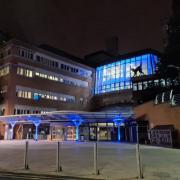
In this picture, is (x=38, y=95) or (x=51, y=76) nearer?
Result: (x=38, y=95)

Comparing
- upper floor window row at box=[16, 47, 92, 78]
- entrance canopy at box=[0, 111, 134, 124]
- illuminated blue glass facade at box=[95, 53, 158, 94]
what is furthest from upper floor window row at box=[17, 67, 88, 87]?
entrance canopy at box=[0, 111, 134, 124]

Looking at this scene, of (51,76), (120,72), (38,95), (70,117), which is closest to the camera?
(70,117)

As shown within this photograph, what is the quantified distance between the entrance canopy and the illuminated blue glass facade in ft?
65.4

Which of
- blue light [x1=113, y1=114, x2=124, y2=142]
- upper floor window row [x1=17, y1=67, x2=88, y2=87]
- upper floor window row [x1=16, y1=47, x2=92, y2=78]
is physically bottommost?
blue light [x1=113, y1=114, x2=124, y2=142]

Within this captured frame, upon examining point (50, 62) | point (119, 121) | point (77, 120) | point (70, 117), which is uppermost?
point (50, 62)

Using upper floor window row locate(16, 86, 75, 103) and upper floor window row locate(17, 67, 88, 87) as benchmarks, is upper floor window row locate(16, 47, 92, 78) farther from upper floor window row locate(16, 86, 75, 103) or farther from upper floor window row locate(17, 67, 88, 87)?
upper floor window row locate(16, 86, 75, 103)

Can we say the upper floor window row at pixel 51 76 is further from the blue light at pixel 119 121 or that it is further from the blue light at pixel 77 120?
the blue light at pixel 119 121

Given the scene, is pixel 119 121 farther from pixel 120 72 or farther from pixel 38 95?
pixel 120 72

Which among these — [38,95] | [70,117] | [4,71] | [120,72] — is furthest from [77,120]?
[120,72]

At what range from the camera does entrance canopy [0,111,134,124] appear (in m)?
40.3

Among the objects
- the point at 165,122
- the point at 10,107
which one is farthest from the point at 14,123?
the point at 165,122

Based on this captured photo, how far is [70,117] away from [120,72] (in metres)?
26.9

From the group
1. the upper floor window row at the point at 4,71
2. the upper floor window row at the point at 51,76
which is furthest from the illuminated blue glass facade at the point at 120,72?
the upper floor window row at the point at 4,71

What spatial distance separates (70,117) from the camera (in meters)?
43.1
